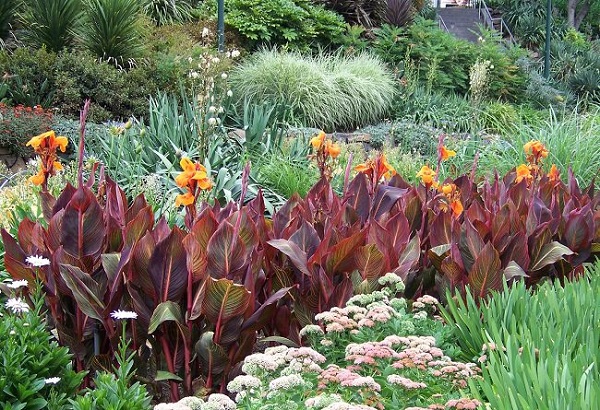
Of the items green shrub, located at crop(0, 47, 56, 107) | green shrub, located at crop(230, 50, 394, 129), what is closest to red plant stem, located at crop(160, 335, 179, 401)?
green shrub, located at crop(230, 50, 394, 129)

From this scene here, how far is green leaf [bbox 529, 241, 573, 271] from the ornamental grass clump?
1.03 metres

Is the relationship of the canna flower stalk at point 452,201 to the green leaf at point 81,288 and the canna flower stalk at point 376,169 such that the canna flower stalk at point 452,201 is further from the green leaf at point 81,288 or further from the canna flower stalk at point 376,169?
the green leaf at point 81,288

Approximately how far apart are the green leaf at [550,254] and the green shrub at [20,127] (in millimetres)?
6324

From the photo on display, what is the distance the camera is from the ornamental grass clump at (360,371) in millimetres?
2053

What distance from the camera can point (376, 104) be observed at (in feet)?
36.8

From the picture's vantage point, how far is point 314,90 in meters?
10.6

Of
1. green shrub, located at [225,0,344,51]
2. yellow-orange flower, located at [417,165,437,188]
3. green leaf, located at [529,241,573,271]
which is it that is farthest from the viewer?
green shrub, located at [225,0,344,51]

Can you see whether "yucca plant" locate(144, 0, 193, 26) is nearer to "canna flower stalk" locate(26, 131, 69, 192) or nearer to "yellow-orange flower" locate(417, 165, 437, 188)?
"yellow-orange flower" locate(417, 165, 437, 188)

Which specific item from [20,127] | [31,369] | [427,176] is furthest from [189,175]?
[20,127]

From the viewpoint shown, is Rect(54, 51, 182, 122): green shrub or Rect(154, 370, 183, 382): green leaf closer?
Rect(154, 370, 183, 382): green leaf

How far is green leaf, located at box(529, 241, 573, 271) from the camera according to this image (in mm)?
3475

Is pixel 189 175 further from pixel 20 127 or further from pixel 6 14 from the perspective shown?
pixel 6 14

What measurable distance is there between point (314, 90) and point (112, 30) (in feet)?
9.45

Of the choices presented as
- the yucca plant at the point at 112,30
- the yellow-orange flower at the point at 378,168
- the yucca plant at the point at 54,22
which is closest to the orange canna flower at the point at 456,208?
the yellow-orange flower at the point at 378,168
